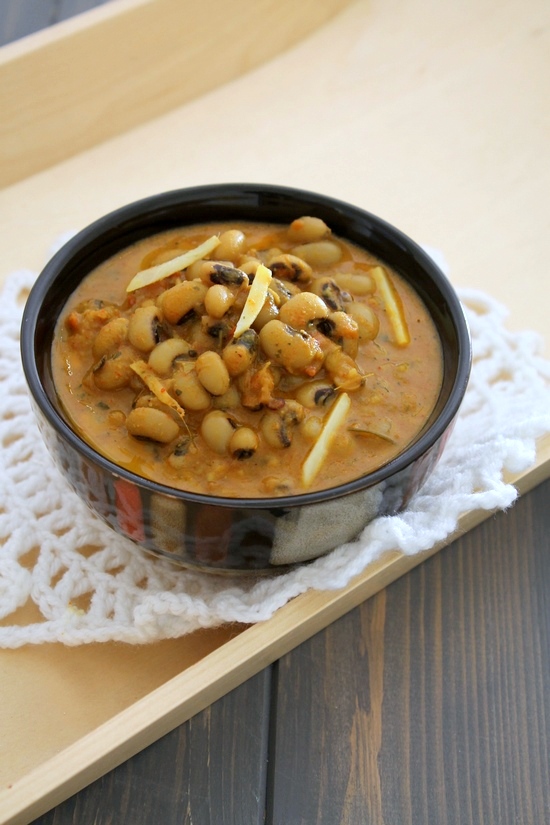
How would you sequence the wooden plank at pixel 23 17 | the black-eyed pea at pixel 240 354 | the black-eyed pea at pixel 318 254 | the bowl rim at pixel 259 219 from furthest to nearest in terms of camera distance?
the wooden plank at pixel 23 17, the black-eyed pea at pixel 318 254, the black-eyed pea at pixel 240 354, the bowl rim at pixel 259 219

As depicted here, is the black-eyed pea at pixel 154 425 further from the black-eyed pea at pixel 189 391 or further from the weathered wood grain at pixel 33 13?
the weathered wood grain at pixel 33 13

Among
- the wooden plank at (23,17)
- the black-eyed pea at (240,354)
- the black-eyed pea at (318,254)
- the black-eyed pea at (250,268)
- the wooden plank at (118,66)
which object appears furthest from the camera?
the wooden plank at (23,17)

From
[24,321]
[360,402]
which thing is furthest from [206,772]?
[24,321]

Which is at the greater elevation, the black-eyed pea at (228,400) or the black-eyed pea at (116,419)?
the black-eyed pea at (228,400)

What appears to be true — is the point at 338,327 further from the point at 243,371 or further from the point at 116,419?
the point at 116,419

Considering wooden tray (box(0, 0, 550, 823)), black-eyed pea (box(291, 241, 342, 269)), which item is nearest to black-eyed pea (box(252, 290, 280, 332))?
black-eyed pea (box(291, 241, 342, 269))

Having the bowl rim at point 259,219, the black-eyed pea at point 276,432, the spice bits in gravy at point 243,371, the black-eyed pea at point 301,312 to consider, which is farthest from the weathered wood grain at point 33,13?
the black-eyed pea at point 276,432

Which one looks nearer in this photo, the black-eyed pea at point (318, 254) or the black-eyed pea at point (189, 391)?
the black-eyed pea at point (189, 391)
